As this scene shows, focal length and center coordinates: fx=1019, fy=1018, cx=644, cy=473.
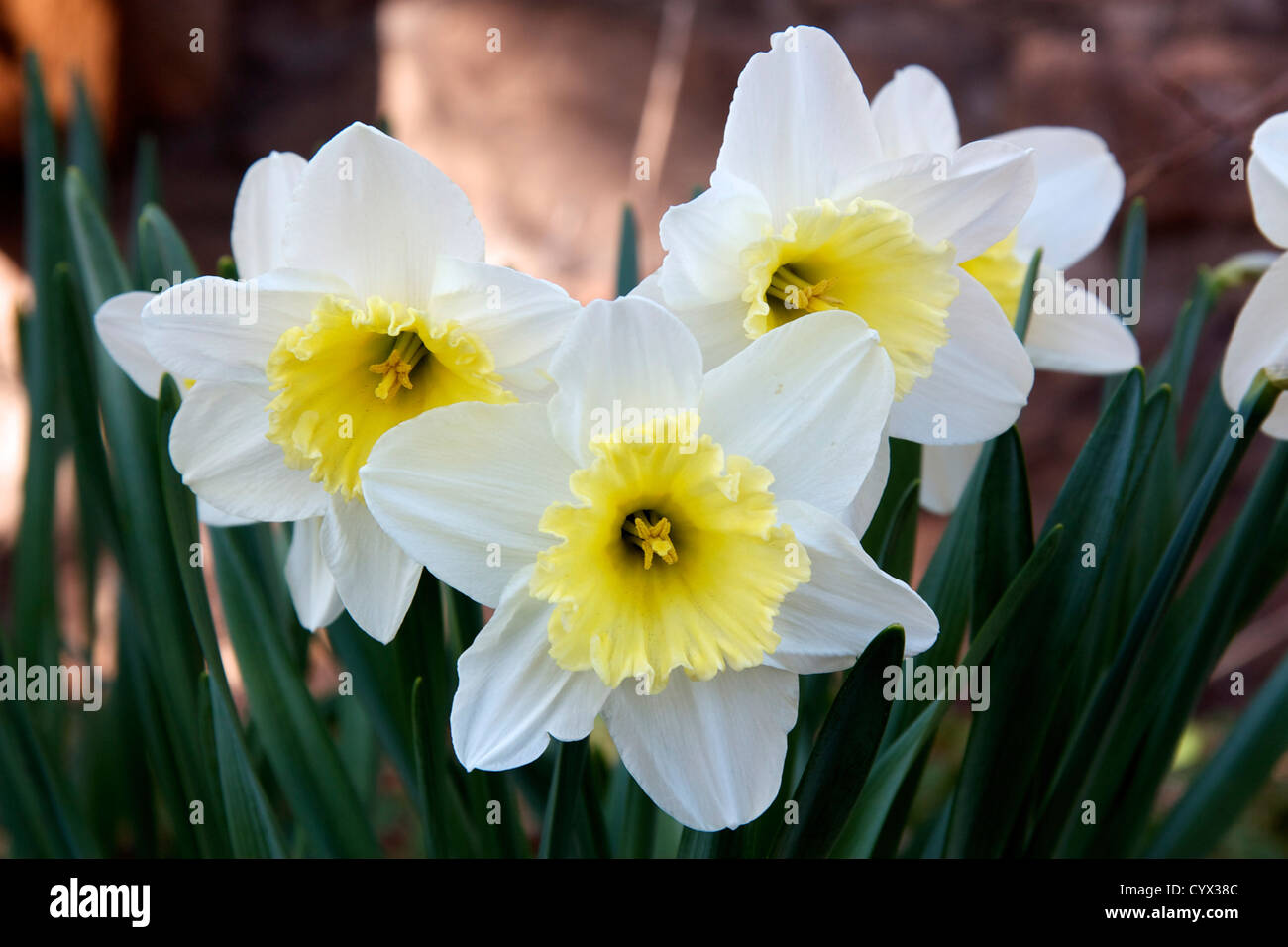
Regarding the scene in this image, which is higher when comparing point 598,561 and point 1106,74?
point 1106,74

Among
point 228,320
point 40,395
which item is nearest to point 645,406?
point 228,320

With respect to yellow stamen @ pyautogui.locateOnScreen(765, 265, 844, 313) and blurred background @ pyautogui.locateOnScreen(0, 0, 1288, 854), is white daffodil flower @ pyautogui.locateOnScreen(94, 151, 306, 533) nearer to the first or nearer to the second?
yellow stamen @ pyautogui.locateOnScreen(765, 265, 844, 313)

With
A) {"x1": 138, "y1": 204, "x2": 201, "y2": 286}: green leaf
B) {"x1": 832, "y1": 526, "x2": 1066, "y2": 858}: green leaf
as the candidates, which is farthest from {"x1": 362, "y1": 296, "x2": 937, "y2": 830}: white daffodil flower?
{"x1": 138, "y1": 204, "x2": 201, "y2": 286}: green leaf

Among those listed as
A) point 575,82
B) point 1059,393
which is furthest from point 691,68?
point 1059,393

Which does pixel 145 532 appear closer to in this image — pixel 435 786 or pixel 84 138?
pixel 435 786
